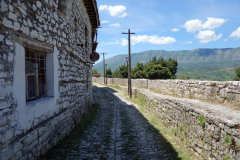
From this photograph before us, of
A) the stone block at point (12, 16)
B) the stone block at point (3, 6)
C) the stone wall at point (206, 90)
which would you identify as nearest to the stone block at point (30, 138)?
the stone block at point (12, 16)

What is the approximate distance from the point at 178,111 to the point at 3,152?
4260 millimetres

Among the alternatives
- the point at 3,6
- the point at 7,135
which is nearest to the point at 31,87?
the point at 7,135

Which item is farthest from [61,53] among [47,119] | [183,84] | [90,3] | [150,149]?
[183,84]

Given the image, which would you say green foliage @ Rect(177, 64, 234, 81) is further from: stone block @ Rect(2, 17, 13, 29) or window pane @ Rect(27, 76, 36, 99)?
stone block @ Rect(2, 17, 13, 29)

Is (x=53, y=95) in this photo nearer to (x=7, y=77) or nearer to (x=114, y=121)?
(x=7, y=77)

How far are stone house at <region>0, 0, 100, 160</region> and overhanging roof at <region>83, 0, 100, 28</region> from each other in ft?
8.06

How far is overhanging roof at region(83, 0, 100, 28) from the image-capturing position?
8328 millimetres

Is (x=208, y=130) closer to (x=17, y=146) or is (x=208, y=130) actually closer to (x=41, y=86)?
(x=17, y=146)

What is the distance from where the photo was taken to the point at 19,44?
3027mm

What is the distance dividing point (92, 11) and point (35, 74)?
640cm

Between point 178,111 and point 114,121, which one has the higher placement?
point 178,111

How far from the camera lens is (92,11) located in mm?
9359

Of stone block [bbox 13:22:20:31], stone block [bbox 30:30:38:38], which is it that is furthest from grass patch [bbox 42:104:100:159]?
stone block [bbox 13:22:20:31]

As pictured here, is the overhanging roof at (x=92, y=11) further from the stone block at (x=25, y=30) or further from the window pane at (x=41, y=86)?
the stone block at (x=25, y=30)
